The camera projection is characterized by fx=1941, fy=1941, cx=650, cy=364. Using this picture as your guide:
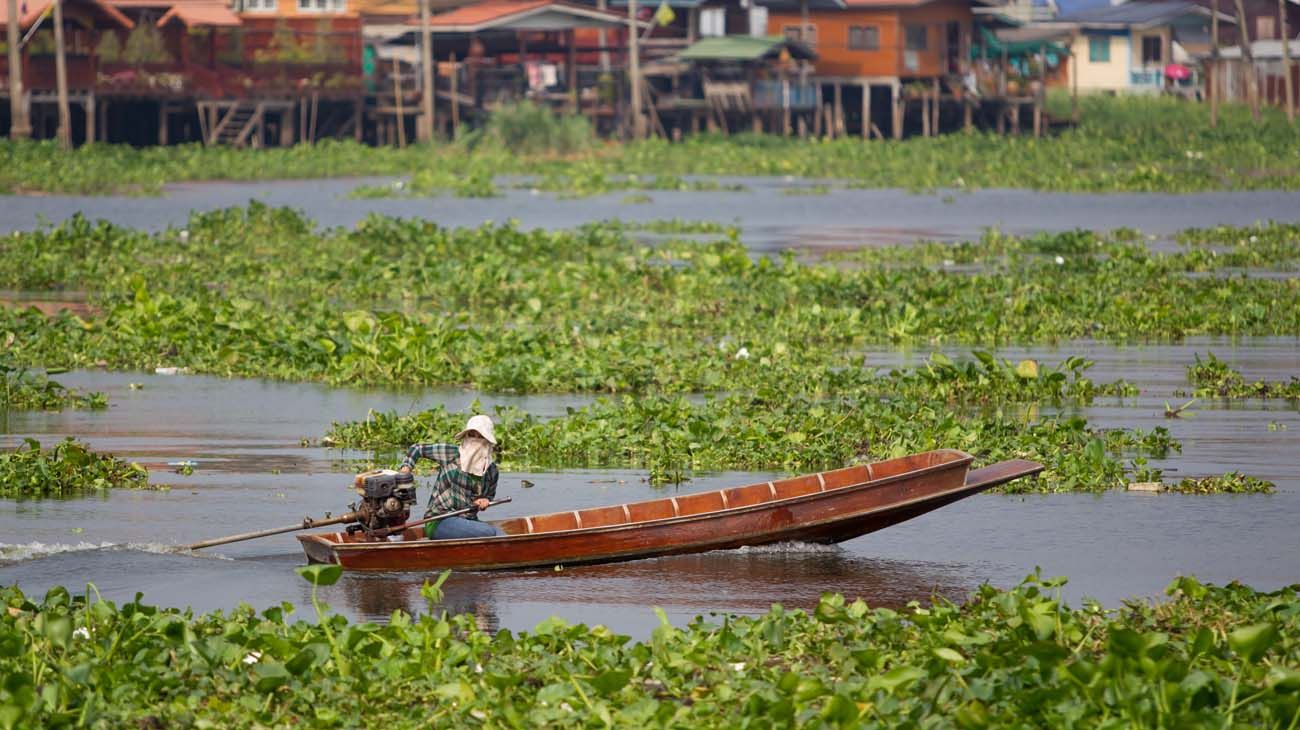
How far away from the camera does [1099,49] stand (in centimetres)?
8388

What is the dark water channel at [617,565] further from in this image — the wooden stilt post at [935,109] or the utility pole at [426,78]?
the wooden stilt post at [935,109]

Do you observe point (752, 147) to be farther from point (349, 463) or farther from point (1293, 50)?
point (349, 463)

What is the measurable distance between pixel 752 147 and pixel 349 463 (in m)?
51.6

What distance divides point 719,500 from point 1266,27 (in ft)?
239

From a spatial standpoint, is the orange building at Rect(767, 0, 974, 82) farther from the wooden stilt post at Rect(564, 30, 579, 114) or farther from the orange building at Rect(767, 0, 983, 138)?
the wooden stilt post at Rect(564, 30, 579, 114)

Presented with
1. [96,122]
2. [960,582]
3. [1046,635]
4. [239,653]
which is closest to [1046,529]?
[960,582]

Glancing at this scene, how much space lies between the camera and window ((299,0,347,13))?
66000 mm

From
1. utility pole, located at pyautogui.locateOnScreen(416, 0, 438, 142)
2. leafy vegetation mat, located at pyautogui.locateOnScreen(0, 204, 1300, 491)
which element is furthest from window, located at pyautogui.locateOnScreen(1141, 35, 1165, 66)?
leafy vegetation mat, located at pyautogui.locateOnScreen(0, 204, 1300, 491)

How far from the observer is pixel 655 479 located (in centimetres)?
1454

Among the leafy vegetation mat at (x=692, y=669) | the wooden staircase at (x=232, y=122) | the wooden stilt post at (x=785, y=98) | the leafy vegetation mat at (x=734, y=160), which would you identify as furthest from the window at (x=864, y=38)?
the leafy vegetation mat at (x=692, y=669)

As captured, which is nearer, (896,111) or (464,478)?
(464,478)

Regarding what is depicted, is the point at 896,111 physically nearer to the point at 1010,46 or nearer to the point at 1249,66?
the point at 1010,46

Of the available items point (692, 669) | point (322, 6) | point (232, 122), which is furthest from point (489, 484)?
point (232, 122)

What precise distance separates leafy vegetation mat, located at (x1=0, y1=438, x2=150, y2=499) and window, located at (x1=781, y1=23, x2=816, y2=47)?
2186 inches
